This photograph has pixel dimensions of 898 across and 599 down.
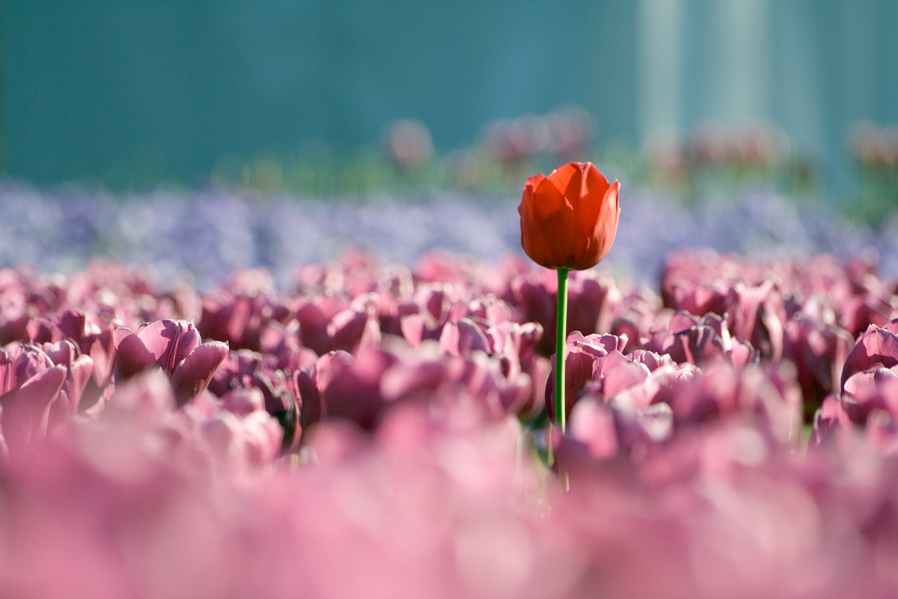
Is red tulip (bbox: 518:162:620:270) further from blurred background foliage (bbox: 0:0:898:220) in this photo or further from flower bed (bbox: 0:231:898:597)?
blurred background foliage (bbox: 0:0:898:220)

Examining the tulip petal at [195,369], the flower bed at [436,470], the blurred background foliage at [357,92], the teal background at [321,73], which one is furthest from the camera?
the teal background at [321,73]

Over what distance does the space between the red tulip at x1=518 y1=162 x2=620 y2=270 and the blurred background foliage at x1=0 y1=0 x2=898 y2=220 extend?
7.14 meters

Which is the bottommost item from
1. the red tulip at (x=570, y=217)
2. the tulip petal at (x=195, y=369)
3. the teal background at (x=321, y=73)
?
the tulip petal at (x=195, y=369)

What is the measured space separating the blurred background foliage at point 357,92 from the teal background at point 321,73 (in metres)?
0.02

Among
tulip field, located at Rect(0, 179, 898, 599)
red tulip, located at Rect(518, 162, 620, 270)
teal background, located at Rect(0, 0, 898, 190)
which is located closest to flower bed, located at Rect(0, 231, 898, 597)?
tulip field, located at Rect(0, 179, 898, 599)

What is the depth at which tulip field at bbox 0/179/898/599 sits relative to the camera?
0.46 metres

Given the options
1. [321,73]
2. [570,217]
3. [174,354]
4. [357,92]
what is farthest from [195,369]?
[357,92]

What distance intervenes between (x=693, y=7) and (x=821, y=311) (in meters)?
12.7

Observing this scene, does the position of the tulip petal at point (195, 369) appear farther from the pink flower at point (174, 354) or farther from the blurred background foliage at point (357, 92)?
the blurred background foliage at point (357, 92)

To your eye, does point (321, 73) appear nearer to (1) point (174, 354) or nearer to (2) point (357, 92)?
(2) point (357, 92)

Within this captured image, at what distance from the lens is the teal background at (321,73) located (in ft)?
34.4

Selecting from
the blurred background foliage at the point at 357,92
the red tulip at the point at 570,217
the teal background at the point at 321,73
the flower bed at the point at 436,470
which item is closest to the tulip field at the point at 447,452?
the flower bed at the point at 436,470

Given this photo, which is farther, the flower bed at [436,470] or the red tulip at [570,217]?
the red tulip at [570,217]

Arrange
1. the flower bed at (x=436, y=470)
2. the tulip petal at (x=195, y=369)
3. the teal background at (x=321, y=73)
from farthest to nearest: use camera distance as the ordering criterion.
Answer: the teal background at (x=321, y=73) → the tulip petal at (x=195, y=369) → the flower bed at (x=436, y=470)
